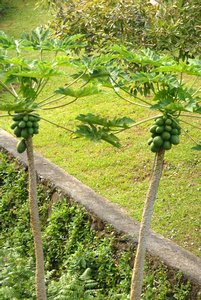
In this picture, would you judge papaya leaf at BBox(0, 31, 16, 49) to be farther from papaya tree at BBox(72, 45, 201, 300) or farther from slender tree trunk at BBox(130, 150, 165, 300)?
slender tree trunk at BBox(130, 150, 165, 300)

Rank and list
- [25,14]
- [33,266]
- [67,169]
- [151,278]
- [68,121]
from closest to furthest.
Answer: [151,278]
[33,266]
[67,169]
[68,121]
[25,14]

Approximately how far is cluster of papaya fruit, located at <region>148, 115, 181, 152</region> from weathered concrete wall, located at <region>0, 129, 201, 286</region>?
135cm

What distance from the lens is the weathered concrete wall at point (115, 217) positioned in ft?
14.5

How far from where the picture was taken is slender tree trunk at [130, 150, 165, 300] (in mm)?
3391

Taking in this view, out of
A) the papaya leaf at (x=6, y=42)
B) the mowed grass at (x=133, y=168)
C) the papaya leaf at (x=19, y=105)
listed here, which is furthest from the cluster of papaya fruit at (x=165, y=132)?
the mowed grass at (x=133, y=168)

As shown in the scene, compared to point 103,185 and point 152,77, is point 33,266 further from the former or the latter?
point 152,77

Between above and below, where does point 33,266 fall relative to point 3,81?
below

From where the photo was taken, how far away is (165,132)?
128 inches

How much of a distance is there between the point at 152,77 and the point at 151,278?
1.99 m

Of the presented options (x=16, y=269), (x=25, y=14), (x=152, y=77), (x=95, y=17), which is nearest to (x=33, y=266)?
(x=16, y=269)

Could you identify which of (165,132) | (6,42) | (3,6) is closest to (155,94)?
(165,132)

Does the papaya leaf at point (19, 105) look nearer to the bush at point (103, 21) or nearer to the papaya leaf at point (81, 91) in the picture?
the papaya leaf at point (81, 91)

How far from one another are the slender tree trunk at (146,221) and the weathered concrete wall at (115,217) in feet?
2.57

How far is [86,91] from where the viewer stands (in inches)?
127
